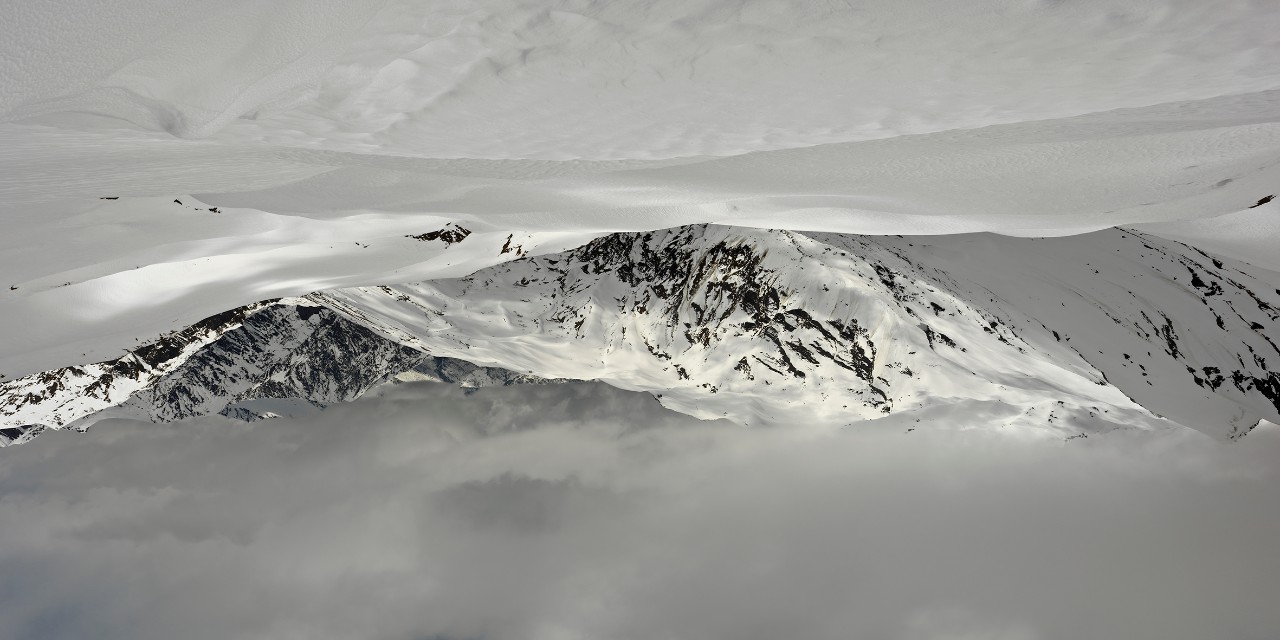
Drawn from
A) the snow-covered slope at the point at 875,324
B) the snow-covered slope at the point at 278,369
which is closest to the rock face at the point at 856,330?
the snow-covered slope at the point at 875,324

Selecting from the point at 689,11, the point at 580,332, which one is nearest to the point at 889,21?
the point at 689,11

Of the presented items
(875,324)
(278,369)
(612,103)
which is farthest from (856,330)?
(278,369)

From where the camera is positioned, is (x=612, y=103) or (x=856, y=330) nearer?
(x=612, y=103)

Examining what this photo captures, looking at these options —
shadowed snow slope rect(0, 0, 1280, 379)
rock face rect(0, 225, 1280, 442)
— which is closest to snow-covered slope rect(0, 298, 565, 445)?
rock face rect(0, 225, 1280, 442)

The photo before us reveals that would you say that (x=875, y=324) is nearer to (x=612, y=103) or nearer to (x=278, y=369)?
(x=612, y=103)

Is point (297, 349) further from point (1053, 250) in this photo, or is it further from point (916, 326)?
point (1053, 250)

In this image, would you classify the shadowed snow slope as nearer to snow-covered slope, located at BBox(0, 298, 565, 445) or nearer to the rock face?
the rock face
